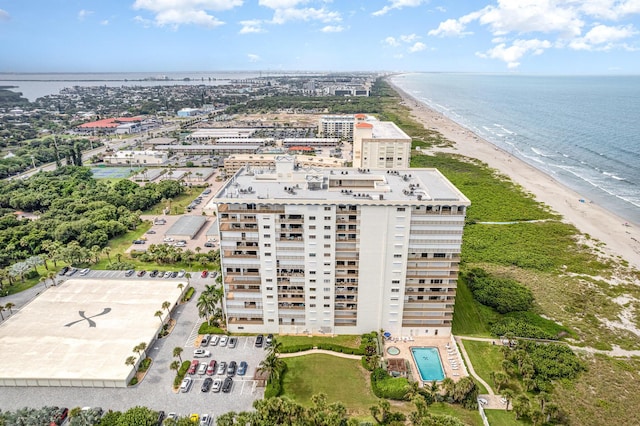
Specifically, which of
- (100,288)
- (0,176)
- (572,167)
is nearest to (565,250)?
(572,167)

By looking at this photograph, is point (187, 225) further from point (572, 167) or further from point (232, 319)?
point (572, 167)

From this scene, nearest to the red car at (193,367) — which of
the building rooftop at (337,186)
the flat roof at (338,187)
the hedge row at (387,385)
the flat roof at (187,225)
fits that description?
the building rooftop at (337,186)

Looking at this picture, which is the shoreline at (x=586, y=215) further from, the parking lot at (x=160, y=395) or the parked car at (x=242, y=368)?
the parking lot at (x=160, y=395)

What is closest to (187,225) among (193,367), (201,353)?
A: (201,353)

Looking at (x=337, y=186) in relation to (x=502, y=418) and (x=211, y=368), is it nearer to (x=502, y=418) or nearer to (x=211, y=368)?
(x=211, y=368)

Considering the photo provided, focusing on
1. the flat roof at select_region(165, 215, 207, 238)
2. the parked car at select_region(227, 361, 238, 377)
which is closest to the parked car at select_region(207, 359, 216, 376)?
the parked car at select_region(227, 361, 238, 377)

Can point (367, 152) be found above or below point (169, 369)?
above

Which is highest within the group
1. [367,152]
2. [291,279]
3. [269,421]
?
[367,152]
